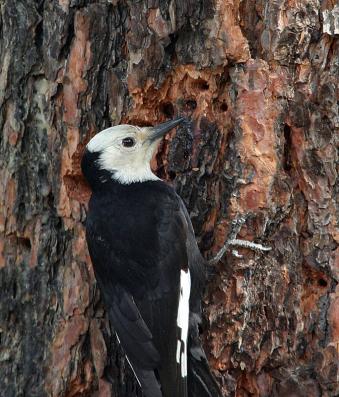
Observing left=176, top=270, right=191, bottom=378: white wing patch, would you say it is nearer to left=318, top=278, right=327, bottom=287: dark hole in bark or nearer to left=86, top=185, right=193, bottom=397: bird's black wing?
left=86, top=185, right=193, bottom=397: bird's black wing

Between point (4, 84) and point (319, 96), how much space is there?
1373mm

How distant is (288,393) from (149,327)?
66 cm

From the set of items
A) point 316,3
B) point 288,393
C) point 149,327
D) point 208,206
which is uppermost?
point 316,3

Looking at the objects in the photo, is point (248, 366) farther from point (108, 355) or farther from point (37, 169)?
point (37, 169)

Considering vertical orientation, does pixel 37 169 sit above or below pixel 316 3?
below

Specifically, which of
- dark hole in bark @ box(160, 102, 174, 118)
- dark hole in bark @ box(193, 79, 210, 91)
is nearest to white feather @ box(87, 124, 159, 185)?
dark hole in bark @ box(160, 102, 174, 118)

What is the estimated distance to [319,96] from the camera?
15.5 feet

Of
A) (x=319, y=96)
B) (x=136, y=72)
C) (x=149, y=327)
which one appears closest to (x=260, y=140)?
(x=319, y=96)

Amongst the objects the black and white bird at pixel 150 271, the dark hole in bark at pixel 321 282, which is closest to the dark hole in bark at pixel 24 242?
the black and white bird at pixel 150 271

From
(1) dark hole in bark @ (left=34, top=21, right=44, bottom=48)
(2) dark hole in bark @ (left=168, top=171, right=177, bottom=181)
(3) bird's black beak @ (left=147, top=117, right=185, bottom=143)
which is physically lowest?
(2) dark hole in bark @ (left=168, top=171, right=177, bottom=181)

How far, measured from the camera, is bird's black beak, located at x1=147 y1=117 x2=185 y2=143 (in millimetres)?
4805

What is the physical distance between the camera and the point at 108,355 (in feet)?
15.8

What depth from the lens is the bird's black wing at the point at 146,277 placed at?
4.62 metres

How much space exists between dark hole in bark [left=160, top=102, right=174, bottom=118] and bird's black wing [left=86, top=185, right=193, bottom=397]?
33cm
